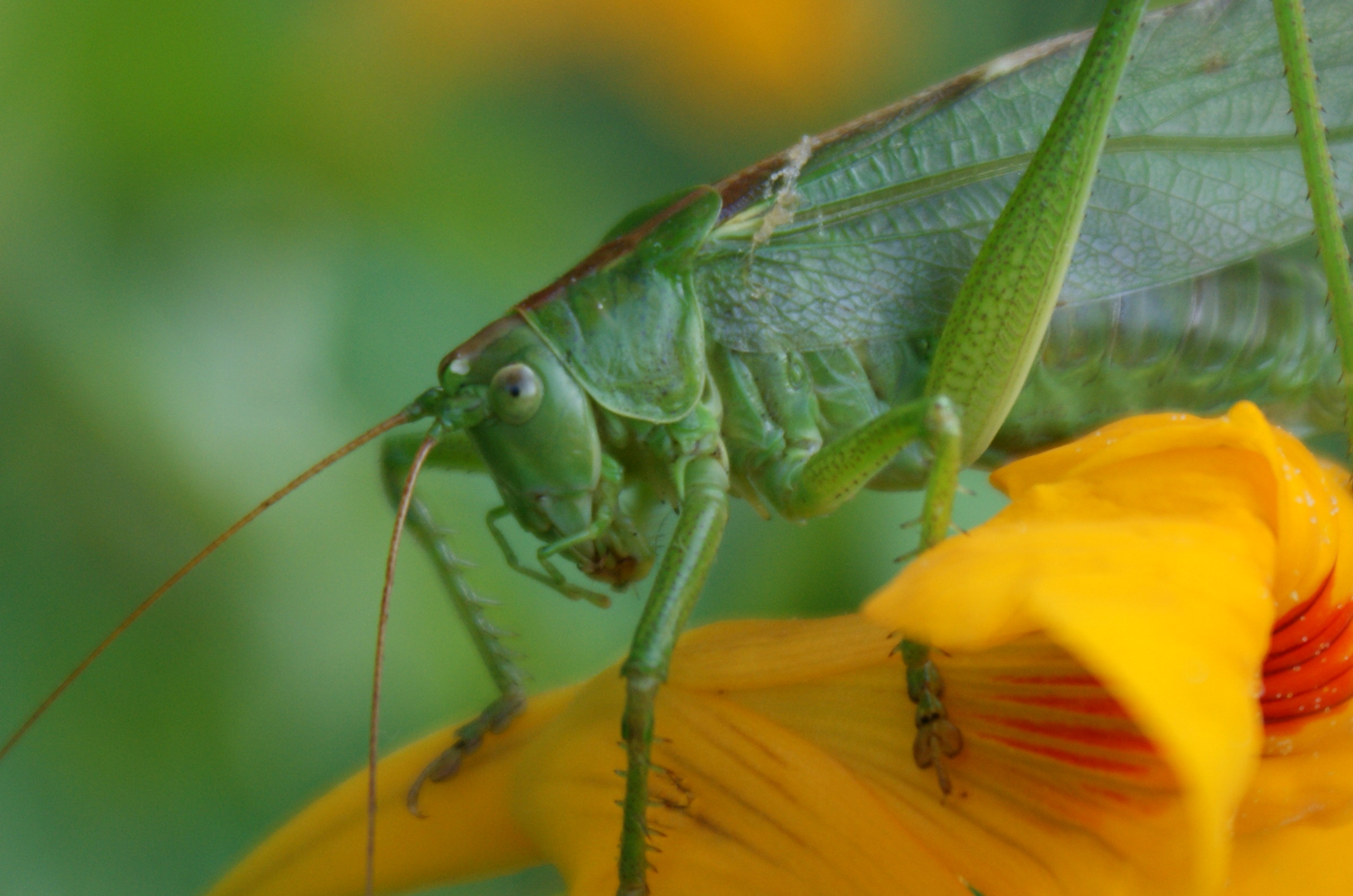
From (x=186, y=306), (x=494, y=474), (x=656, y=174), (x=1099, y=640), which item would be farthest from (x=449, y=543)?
(x=1099, y=640)

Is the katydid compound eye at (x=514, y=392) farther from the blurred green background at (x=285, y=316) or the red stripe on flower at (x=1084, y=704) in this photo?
the red stripe on flower at (x=1084, y=704)

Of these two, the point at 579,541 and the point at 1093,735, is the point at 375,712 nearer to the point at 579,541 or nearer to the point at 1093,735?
the point at 579,541

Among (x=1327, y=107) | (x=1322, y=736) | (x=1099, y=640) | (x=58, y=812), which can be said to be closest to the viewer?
(x=1099, y=640)

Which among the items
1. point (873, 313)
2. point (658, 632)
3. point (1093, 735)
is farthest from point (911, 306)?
point (1093, 735)

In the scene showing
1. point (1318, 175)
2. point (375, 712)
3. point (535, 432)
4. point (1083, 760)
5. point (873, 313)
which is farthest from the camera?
point (873, 313)

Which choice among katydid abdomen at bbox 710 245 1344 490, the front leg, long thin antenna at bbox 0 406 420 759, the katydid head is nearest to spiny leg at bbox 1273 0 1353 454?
katydid abdomen at bbox 710 245 1344 490

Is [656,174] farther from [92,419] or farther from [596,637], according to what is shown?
[92,419]

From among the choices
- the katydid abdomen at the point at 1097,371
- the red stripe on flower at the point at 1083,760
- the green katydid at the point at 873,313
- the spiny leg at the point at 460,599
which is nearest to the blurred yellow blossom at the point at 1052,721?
the red stripe on flower at the point at 1083,760
